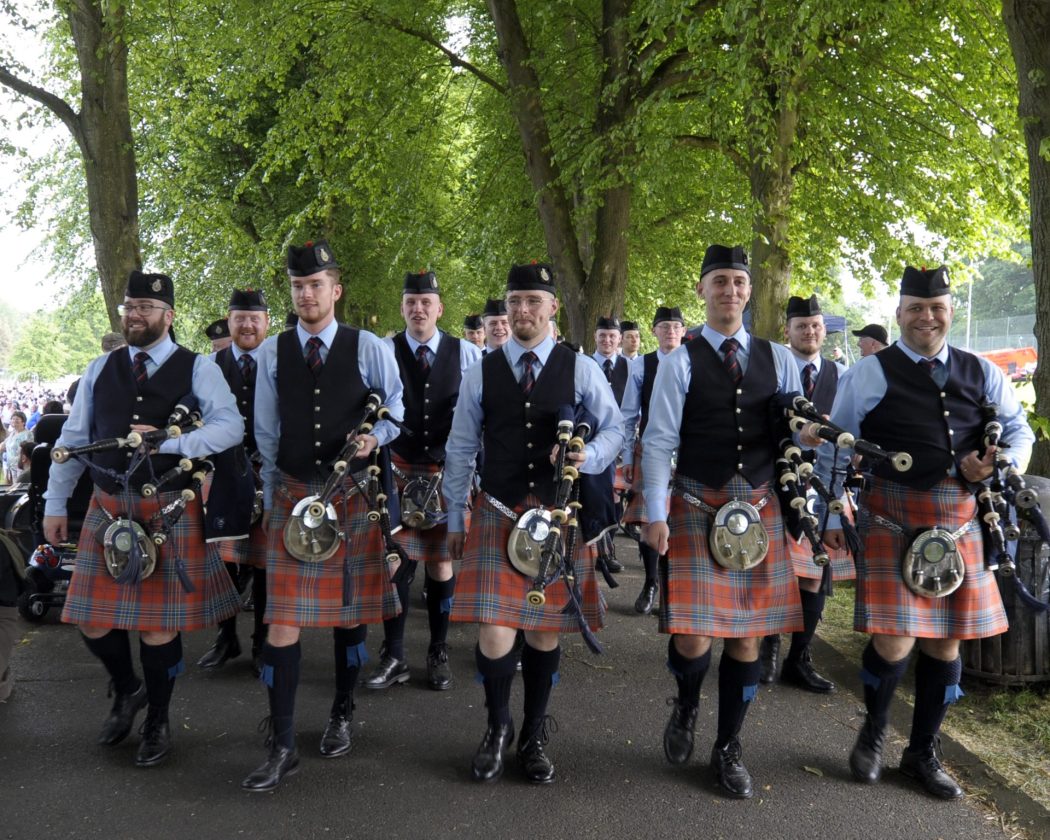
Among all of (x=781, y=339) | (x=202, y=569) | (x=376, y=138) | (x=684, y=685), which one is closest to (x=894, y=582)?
(x=684, y=685)

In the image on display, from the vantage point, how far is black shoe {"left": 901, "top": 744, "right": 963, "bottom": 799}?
369cm

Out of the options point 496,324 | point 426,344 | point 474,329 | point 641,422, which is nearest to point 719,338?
point 426,344

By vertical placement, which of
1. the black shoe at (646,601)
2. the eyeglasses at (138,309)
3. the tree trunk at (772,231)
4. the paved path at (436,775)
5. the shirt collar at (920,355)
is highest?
the tree trunk at (772,231)

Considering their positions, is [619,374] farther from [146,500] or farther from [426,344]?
[146,500]

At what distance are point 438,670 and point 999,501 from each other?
2.88 m

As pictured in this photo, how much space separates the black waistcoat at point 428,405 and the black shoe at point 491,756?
1.78 meters

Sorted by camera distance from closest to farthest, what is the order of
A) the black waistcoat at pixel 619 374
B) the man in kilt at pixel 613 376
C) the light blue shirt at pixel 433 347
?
the light blue shirt at pixel 433 347 → the man in kilt at pixel 613 376 → the black waistcoat at pixel 619 374

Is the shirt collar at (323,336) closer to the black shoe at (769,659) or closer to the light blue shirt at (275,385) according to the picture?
the light blue shirt at (275,385)

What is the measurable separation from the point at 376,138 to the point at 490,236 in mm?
2600

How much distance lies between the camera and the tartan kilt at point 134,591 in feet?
13.2

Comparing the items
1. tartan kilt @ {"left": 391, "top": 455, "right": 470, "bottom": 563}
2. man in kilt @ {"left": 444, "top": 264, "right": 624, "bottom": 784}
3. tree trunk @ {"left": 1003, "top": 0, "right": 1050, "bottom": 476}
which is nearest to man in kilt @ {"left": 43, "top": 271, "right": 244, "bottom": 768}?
man in kilt @ {"left": 444, "top": 264, "right": 624, "bottom": 784}

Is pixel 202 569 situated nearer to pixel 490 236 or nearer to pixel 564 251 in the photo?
pixel 564 251

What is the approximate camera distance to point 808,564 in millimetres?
5047

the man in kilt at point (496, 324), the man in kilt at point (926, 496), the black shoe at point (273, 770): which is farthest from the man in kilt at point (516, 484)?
the man in kilt at point (496, 324)
